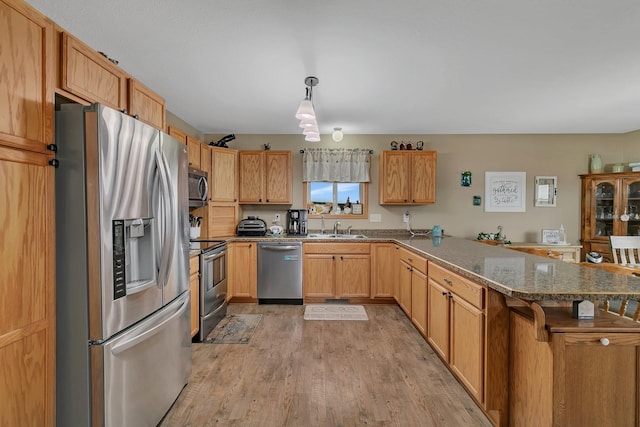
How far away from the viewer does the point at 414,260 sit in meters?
3.05

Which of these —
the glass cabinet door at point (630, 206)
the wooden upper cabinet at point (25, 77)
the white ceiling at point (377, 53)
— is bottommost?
the glass cabinet door at point (630, 206)

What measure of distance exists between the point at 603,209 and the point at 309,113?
4.75 m

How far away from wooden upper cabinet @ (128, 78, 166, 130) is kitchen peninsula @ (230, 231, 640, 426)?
7.88ft

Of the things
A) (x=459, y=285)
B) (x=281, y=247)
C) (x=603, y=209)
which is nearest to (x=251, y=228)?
(x=281, y=247)

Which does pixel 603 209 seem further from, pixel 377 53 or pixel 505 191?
pixel 377 53

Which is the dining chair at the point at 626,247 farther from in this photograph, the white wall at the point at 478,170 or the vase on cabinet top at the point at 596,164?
the vase on cabinet top at the point at 596,164

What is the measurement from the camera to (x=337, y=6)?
66.1 inches

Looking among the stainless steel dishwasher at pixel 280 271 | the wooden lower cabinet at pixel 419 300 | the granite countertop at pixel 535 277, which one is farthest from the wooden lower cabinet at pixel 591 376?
the stainless steel dishwasher at pixel 280 271

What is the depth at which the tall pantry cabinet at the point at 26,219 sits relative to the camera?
3.61 ft

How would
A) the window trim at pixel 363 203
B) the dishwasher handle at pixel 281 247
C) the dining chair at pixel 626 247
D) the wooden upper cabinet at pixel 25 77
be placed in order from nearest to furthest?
the wooden upper cabinet at pixel 25 77 < the dining chair at pixel 626 247 < the dishwasher handle at pixel 281 247 < the window trim at pixel 363 203

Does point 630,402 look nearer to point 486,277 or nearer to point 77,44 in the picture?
point 486,277

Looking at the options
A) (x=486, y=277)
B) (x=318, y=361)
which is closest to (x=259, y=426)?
(x=318, y=361)

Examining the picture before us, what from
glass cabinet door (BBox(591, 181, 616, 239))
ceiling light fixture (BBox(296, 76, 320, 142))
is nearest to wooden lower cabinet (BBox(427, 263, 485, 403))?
ceiling light fixture (BBox(296, 76, 320, 142))

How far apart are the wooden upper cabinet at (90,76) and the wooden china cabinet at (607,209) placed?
580 cm
